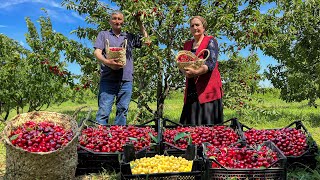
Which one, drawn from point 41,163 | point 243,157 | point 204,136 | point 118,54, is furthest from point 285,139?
point 41,163

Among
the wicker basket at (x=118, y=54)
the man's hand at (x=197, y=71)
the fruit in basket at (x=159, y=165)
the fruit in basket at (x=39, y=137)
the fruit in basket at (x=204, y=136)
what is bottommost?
the fruit in basket at (x=159, y=165)

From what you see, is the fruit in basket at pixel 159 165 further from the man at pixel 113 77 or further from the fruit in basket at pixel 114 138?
the man at pixel 113 77

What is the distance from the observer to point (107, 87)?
19.3 ft

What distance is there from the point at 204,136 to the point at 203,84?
1004 mm

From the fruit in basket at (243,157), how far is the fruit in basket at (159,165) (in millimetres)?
267

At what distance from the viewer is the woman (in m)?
5.27

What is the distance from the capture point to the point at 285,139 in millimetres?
4652

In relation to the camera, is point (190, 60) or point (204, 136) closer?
point (204, 136)

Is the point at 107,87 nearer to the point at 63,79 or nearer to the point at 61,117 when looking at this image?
the point at 61,117

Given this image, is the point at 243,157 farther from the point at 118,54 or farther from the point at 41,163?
the point at 118,54

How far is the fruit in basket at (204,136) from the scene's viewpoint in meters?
4.53

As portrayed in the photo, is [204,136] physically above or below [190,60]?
below

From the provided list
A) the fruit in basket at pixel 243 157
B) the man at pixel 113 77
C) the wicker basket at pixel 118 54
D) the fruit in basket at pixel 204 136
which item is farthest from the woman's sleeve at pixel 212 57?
the fruit in basket at pixel 243 157

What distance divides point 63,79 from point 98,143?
12.8 ft
